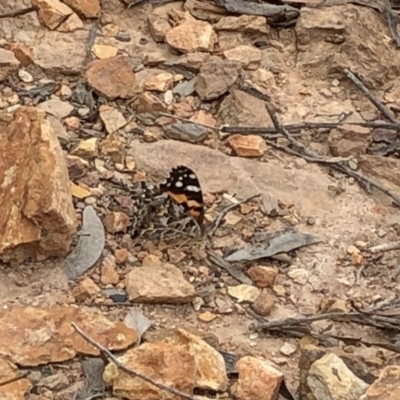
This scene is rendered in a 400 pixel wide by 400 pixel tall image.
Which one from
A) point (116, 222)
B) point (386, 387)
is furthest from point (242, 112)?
point (386, 387)

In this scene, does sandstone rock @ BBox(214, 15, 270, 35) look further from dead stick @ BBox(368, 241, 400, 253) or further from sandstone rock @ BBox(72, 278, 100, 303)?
sandstone rock @ BBox(72, 278, 100, 303)

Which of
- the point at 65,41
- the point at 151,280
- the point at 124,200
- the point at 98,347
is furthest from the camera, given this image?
the point at 65,41

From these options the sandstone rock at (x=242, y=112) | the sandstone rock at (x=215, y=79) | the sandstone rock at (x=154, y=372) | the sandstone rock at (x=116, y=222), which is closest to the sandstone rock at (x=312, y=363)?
the sandstone rock at (x=154, y=372)

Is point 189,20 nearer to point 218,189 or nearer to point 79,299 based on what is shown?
point 218,189

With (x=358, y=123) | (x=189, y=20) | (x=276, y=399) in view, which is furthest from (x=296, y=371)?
(x=189, y=20)

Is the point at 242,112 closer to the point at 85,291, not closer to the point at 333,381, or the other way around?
the point at 85,291

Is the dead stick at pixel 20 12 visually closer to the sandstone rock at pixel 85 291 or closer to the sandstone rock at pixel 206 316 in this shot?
the sandstone rock at pixel 85 291

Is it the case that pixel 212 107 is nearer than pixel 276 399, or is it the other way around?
pixel 276 399

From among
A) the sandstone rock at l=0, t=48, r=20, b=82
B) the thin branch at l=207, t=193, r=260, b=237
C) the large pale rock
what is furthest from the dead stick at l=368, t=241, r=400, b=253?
the sandstone rock at l=0, t=48, r=20, b=82
